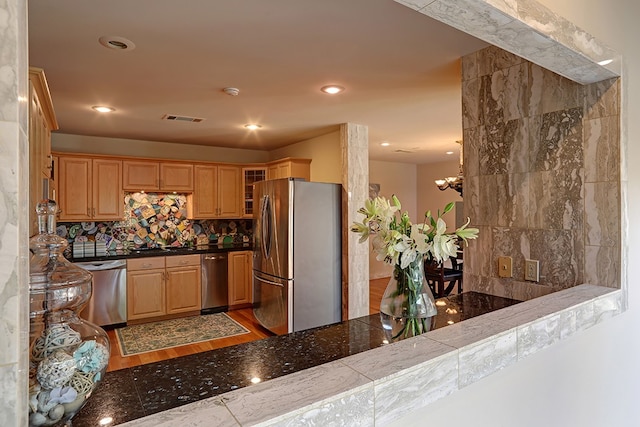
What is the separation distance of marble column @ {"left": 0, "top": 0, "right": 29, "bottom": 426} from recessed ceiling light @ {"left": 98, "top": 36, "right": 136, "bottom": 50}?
183 cm

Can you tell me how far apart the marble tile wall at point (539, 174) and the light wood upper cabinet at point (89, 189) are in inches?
172

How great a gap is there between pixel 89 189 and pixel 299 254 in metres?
2.87

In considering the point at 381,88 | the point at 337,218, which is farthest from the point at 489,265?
the point at 337,218

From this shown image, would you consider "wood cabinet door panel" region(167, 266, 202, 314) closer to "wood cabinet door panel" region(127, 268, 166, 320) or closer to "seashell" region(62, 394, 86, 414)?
"wood cabinet door panel" region(127, 268, 166, 320)

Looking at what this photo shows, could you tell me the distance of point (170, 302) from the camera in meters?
4.78

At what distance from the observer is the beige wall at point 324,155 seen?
14.1ft

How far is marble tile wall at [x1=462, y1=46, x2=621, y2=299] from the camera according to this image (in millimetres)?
1710

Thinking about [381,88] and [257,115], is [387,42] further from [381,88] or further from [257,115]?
[257,115]

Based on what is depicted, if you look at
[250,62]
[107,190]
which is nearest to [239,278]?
[107,190]

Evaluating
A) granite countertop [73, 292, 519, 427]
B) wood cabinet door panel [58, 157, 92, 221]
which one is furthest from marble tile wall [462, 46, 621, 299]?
wood cabinet door panel [58, 157, 92, 221]


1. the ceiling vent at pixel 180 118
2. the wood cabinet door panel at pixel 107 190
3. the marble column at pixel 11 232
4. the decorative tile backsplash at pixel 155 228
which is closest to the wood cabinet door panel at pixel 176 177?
the decorative tile backsplash at pixel 155 228

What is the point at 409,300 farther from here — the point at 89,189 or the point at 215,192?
the point at 89,189

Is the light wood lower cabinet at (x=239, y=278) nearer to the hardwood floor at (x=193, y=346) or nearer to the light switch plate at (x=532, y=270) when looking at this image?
the hardwood floor at (x=193, y=346)

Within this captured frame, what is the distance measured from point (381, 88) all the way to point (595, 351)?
219cm
